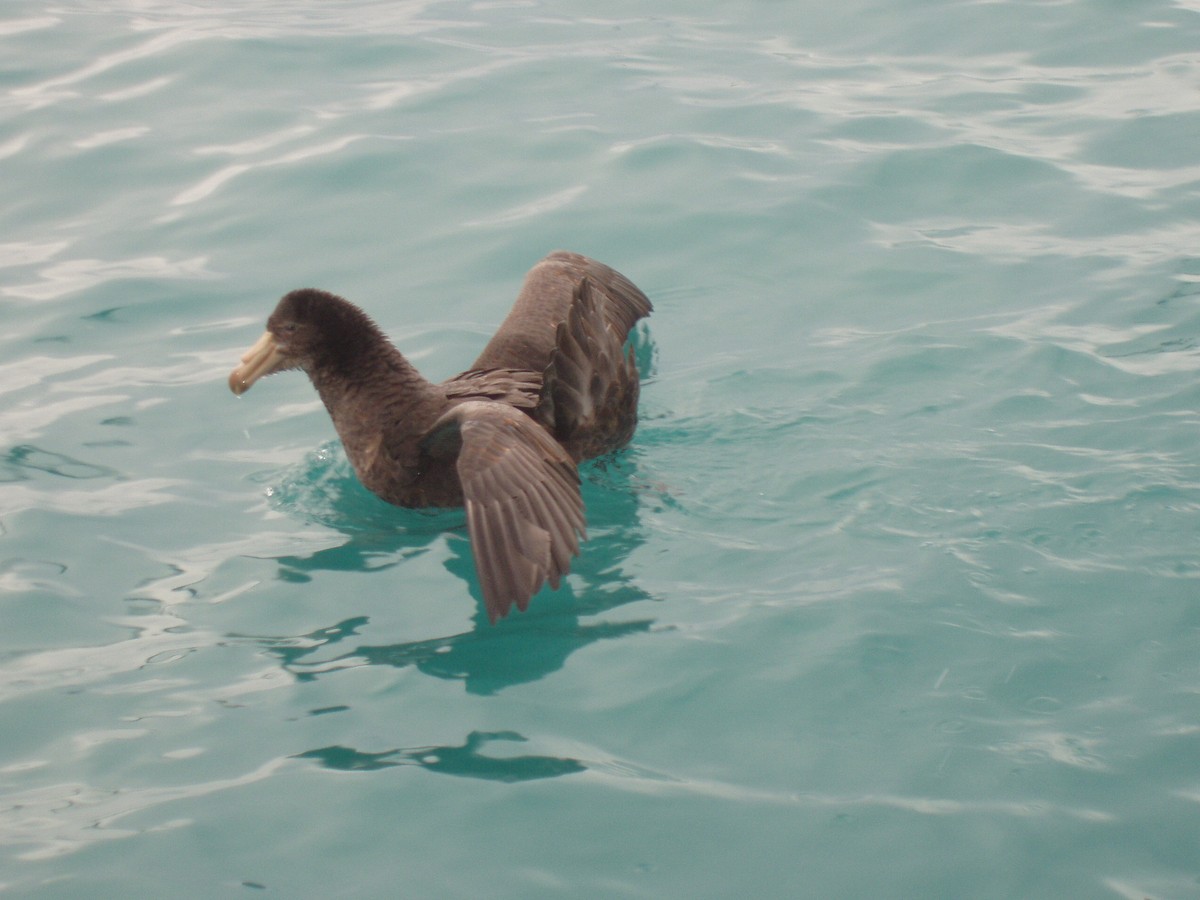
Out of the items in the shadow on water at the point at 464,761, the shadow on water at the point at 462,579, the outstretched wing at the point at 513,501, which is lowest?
the shadow on water at the point at 464,761

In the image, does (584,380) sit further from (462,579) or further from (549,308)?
(549,308)

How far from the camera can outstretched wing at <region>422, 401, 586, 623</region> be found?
16.0 feet

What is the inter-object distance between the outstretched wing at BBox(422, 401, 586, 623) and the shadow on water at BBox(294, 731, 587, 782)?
45 centimetres

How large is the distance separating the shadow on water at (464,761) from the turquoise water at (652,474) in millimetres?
17

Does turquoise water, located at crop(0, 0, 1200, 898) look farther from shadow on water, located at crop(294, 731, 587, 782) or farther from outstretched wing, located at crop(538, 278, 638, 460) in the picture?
outstretched wing, located at crop(538, 278, 638, 460)

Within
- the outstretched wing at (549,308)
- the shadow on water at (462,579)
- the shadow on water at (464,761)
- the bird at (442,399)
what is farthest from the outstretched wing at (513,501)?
the outstretched wing at (549,308)

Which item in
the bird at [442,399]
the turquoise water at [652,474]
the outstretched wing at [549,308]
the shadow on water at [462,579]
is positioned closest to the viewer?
the turquoise water at [652,474]

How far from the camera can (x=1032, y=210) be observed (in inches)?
341

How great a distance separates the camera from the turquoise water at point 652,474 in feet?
13.7

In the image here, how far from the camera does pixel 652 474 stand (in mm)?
6238

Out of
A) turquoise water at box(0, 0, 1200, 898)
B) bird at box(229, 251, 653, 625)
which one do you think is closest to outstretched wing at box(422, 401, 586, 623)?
bird at box(229, 251, 653, 625)

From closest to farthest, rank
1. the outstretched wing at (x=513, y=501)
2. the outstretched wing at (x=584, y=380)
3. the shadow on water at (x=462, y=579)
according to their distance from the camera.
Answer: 1. the outstretched wing at (x=513, y=501)
2. the shadow on water at (x=462, y=579)
3. the outstretched wing at (x=584, y=380)

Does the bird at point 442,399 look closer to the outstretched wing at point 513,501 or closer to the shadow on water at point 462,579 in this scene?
the outstretched wing at point 513,501

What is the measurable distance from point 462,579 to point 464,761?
4.04ft
